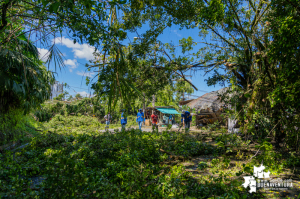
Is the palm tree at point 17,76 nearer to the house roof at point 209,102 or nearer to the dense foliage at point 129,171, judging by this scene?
the dense foliage at point 129,171

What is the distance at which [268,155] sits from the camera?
3.94m

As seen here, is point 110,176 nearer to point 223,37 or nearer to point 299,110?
point 299,110

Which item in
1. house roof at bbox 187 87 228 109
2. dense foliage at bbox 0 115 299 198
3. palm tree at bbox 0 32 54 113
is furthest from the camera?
house roof at bbox 187 87 228 109

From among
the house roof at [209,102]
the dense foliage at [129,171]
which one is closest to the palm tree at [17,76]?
the dense foliage at [129,171]

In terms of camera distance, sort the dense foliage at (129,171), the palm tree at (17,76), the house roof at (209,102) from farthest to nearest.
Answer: the house roof at (209,102) → the palm tree at (17,76) → the dense foliage at (129,171)

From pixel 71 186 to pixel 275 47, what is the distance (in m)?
5.22

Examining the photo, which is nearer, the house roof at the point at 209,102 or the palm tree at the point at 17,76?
the palm tree at the point at 17,76

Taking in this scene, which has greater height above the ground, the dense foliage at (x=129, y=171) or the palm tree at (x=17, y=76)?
the palm tree at (x=17, y=76)

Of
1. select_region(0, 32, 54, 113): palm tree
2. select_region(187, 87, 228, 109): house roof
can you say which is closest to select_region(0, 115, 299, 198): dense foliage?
select_region(0, 32, 54, 113): palm tree

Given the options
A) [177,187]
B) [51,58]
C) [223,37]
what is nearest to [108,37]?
[51,58]

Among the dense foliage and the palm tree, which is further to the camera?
the palm tree

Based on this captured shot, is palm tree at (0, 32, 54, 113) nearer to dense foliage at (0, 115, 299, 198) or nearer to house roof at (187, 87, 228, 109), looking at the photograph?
dense foliage at (0, 115, 299, 198)

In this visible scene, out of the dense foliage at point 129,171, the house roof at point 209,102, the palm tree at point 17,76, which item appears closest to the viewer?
the dense foliage at point 129,171

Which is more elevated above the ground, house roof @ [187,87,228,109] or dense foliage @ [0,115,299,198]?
house roof @ [187,87,228,109]
